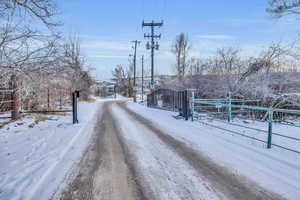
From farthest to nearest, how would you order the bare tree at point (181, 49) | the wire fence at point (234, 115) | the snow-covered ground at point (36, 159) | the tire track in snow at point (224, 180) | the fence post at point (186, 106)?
the bare tree at point (181, 49) → the fence post at point (186, 106) → the wire fence at point (234, 115) → the snow-covered ground at point (36, 159) → the tire track in snow at point (224, 180)

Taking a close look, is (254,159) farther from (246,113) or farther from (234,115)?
(246,113)

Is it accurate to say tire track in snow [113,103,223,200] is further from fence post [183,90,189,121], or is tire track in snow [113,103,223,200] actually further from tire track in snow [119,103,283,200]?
fence post [183,90,189,121]

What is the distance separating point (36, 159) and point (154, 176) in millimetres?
2491

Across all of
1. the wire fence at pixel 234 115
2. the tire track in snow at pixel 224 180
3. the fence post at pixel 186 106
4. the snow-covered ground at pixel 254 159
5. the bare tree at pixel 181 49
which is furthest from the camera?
the bare tree at pixel 181 49

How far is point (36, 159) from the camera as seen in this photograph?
418cm

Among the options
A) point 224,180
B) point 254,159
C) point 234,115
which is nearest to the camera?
point 224,180

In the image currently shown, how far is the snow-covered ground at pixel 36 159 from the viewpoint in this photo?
2.92 metres

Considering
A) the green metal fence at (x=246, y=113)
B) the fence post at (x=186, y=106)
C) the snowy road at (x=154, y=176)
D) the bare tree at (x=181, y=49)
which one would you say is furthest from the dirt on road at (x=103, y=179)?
the bare tree at (x=181, y=49)

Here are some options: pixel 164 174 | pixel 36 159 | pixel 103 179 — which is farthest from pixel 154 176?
pixel 36 159

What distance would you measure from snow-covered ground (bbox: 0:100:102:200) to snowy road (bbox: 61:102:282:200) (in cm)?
29

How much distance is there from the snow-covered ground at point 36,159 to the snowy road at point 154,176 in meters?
0.29

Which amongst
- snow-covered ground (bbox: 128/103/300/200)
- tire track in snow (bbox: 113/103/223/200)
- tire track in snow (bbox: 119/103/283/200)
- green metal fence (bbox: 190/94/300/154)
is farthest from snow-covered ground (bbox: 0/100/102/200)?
green metal fence (bbox: 190/94/300/154)

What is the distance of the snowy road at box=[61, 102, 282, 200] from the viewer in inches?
109

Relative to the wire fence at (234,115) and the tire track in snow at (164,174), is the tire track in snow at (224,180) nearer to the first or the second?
the tire track in snow at (164,174)
